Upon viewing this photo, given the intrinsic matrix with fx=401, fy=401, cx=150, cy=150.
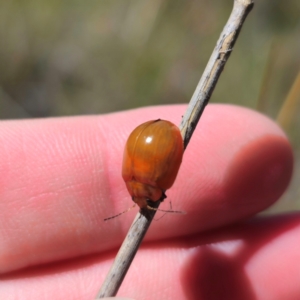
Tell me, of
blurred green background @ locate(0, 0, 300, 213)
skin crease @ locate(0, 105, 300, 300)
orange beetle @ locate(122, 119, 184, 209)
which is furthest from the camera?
blurred green background @ locate(0, 0, 300, 213)

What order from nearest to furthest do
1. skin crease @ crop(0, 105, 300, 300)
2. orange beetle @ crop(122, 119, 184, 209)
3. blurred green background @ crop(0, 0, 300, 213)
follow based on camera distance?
orange beetle @ crop(122, 119, 184, 209) < skin crease @ crop(0, 105, 300, 300) < blurred green background @ crop(0, 0, 300, 213)

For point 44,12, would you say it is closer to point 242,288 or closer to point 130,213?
point 130,213

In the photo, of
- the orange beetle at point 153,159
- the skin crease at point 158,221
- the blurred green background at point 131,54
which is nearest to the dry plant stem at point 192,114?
the orange beetle at point 153,159

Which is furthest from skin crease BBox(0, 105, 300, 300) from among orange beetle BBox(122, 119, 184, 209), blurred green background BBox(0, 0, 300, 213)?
blurred green background BBox(0, 0, 300, 213)

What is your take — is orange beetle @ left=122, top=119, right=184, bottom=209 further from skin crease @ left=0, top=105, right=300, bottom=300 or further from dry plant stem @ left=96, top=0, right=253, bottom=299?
skin crease @ left=0, top=105, right=300, bottom=300

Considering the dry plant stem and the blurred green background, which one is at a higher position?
the blurred green background

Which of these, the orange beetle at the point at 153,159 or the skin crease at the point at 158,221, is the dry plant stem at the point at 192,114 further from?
the skin crease at the point at 158,221
